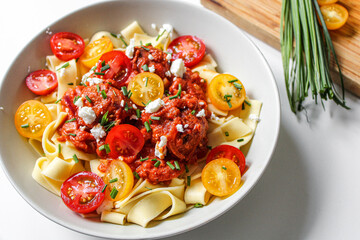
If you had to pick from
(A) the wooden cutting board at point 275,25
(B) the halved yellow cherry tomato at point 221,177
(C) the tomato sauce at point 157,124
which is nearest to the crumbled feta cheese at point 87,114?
(C) the tomato sauce at point 157,124

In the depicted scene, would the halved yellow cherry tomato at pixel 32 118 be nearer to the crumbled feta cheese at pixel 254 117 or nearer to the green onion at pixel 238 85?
the green onion at pixel 238 85

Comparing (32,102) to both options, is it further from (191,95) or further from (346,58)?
(346,58)

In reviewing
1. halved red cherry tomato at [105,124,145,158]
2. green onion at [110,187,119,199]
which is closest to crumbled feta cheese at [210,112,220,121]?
halved red cherry tomato at [105,124,145,158]

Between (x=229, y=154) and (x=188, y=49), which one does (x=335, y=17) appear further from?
(x=229, y=154)

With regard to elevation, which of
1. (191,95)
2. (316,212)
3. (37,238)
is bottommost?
(316,212)

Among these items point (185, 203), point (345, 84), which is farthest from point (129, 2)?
point (345, 84)

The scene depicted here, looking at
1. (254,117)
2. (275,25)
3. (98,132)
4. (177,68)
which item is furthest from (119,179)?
(275,25)
